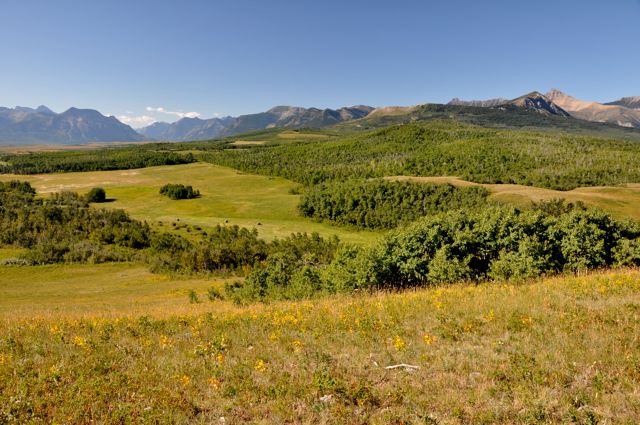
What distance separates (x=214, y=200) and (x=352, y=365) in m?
143

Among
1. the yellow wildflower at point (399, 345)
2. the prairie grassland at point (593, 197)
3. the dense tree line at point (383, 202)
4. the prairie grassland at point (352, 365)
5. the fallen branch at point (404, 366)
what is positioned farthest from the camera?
the dense tree line at point (383, 202)

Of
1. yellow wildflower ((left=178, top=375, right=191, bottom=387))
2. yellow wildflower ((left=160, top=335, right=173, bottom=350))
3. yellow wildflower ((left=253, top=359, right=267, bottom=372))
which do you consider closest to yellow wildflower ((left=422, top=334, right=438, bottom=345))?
yellow wildflower ((left=253, top=359, right=267, bottom=372))

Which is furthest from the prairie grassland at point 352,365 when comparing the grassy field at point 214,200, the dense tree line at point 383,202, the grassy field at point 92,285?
the dense tree line at point 383,202

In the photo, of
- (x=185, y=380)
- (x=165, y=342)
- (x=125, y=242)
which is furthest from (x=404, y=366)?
(x=125, y=242)

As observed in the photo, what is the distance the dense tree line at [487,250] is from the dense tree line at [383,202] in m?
89.3

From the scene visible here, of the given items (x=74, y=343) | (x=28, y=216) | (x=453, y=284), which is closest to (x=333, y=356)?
(x=74, y=343)

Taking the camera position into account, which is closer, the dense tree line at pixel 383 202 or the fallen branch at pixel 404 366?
the fallen branch at pixel 404 366

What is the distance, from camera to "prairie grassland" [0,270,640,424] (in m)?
8.52

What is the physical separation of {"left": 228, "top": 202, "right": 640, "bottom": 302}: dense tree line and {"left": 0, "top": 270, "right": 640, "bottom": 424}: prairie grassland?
24.8 ft

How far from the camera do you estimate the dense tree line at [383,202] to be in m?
119

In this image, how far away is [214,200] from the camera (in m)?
147

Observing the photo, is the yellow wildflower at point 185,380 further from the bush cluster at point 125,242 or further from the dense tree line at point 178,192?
the dense tree line at point 178,192

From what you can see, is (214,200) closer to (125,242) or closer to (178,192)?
(178,192)

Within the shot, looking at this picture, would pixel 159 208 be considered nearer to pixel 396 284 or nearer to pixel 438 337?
pixel 396 284
